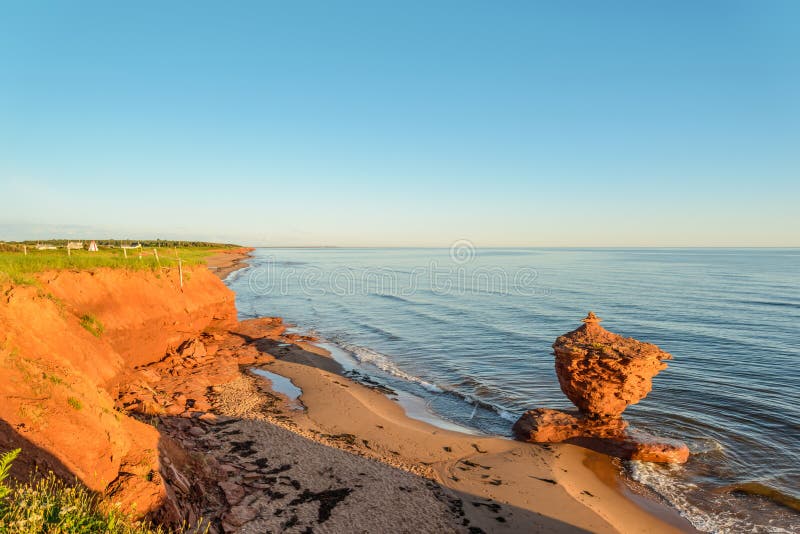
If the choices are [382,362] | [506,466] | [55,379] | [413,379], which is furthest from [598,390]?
[55,379]

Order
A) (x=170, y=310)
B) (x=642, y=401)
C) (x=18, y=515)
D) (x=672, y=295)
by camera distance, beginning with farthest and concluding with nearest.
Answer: (x=672, y=295) < (x=170, y=310) < (x=642, y=401) < (x=18, y=515)

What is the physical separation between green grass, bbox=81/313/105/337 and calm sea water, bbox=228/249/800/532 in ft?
43.9

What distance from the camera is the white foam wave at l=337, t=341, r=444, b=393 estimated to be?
70.5 ft

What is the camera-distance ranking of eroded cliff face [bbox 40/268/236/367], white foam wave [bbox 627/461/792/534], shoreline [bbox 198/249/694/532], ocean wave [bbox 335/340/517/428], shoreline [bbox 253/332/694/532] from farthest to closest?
ocean wave [bbox 335/340/517/428] → eroded cliff face [bbox 40/268/236/367] → shoreline [bbox 253/332/694/532] → shoreline [bbox 198/249/694/532] → white foam wave [bbox 627/461/792/534]

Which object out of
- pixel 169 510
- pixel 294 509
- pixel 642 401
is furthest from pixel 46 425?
pixel 642 401

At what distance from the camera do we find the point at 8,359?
328 inches

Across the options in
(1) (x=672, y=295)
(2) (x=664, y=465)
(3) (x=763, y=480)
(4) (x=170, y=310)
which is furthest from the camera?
(1) (x=672, y=295)

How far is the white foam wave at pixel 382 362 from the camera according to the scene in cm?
2150

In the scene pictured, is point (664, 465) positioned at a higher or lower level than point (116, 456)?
A: lower

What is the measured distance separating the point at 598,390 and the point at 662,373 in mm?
10273

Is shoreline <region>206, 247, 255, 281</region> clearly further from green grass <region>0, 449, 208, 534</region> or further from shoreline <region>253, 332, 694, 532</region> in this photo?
green grass <region>0, 449, 208, 534</region>

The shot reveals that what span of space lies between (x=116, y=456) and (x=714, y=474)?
16.5m

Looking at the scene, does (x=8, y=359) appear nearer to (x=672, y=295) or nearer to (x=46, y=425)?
(x=46, y=425)

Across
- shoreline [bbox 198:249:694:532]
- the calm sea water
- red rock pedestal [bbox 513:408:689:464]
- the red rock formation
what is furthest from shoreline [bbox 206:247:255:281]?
the red rock formation
